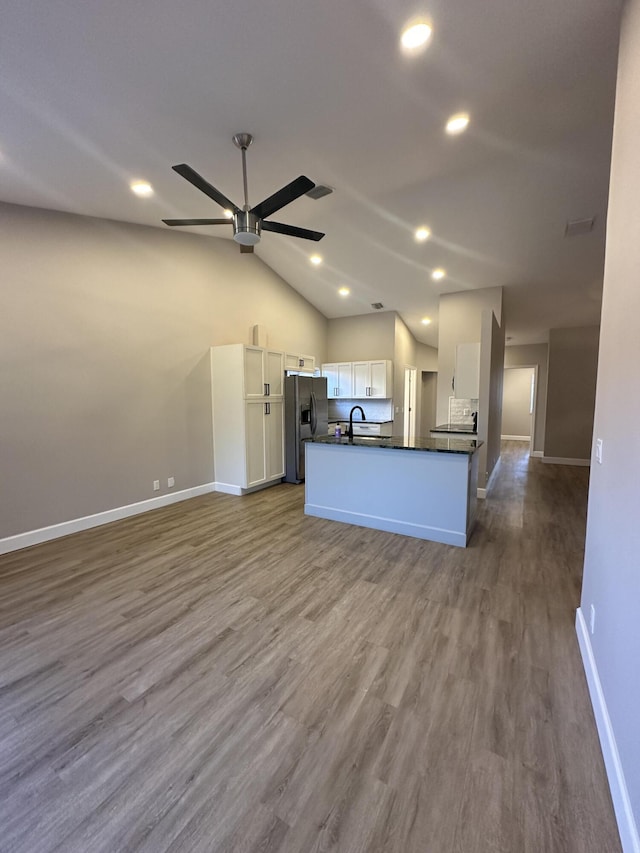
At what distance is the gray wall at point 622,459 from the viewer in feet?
3.99

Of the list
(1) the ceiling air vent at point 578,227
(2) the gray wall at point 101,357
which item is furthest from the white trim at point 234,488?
(1) the ceiling air vent at point 578,227

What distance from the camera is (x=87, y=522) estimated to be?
3.81 metres

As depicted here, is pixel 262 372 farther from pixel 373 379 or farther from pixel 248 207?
pixel 373 379

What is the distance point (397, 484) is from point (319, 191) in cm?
309

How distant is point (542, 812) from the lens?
3.97ft

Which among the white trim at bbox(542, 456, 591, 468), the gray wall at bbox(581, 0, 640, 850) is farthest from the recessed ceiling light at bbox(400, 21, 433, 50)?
the white trim at bbox(542, 456, 591, 468)

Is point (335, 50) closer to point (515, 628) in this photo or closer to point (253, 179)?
point (253, 179)

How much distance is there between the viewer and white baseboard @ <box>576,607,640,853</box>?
3.50 feet

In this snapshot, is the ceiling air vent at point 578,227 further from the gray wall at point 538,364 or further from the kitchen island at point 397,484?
the gray wall at point 538,364

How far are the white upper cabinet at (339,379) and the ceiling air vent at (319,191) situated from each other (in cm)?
407

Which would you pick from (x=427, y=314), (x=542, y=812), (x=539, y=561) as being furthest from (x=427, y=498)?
(x=427, y=314)

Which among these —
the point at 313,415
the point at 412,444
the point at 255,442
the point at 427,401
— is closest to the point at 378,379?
the point at 313,415

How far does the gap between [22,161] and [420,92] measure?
282 cm

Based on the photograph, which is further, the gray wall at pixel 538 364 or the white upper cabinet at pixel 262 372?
the gray wall at pixel 538 364
